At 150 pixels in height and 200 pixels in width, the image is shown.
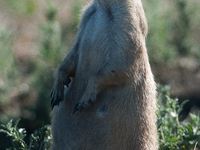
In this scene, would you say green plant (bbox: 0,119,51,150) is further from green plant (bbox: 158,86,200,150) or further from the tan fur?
green plant (bbox: 158,86,200,150)

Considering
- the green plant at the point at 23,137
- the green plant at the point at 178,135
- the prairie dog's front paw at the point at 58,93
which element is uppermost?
the prairie dog's front paw at the point at 58,93

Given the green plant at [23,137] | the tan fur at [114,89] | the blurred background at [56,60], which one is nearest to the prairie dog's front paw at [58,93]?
the tan fur at [114,89]

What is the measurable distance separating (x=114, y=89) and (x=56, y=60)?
328 centimetres

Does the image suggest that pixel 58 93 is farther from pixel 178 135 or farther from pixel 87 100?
pixel 178 135

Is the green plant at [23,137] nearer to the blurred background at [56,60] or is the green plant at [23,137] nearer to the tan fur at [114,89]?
the tan fur at [114,89]

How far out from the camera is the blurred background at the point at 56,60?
6.21 m

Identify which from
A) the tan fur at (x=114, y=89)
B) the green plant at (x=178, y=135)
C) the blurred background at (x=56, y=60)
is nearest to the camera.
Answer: the tan fur at (x=114, y=89)

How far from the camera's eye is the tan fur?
319 cm

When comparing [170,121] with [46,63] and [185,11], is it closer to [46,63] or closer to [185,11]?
[46,63]

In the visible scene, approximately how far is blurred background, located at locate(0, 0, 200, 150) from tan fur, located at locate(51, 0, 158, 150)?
2.62m

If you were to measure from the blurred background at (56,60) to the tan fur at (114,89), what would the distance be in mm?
2623

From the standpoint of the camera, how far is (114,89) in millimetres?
3246

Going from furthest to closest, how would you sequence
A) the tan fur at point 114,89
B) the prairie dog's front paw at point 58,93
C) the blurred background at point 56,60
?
the blurred background at point 56,60 → the prairie dog's front paw at point 58,93 → the tan fur at point 114,89

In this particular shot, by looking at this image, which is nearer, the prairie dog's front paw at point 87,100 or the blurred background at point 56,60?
the prairie dog's front paw at point 87,100
